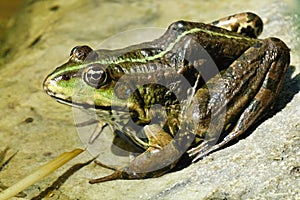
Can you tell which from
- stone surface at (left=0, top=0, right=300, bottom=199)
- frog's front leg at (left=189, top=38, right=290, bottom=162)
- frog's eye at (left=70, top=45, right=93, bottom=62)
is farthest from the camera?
frog's eye at (left=70, top=45, right=93, bottom=62)

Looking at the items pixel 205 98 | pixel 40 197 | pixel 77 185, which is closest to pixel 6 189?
pixel 40 197

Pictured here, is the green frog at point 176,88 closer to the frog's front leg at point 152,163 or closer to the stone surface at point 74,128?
the frog's front leg at point 152,163

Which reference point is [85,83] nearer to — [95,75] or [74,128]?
[95,75]

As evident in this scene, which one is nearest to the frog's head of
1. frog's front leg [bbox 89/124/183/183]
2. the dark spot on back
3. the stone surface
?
frog's front leg [bbox 89/124/183/183]

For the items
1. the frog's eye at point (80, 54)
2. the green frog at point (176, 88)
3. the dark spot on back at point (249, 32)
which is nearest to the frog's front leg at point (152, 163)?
the green frog at point (176, 88)

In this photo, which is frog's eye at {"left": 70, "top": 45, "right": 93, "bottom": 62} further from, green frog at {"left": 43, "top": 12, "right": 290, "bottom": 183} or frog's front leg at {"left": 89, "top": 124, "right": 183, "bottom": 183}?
frog's front leg at {"left": 89, "top": 124, "right": 183, "bottom": 183}

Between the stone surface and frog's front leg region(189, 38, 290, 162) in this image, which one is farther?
frog's front leg region(189, 38, 290, 162)
